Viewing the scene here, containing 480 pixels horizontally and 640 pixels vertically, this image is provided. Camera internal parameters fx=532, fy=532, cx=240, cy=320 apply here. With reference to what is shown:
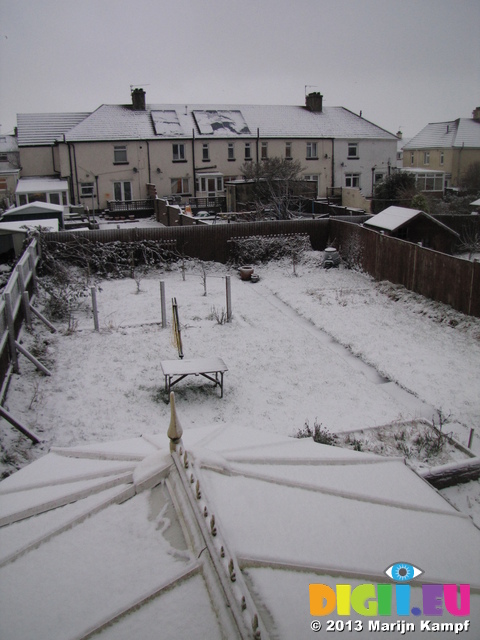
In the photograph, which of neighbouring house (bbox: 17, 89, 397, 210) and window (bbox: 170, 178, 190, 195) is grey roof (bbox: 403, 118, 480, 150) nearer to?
neighbouring house (bbox: 17, 89, 397, 210)

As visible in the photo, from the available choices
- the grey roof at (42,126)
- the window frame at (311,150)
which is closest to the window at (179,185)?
the grey roof at (42,126)

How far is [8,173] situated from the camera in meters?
41.2

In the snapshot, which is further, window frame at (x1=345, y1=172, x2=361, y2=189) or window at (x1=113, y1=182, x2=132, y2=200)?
window frame at (x1=345, y1=172, x2=361, y2=189)

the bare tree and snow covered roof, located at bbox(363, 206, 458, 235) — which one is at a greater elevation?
the bare tree

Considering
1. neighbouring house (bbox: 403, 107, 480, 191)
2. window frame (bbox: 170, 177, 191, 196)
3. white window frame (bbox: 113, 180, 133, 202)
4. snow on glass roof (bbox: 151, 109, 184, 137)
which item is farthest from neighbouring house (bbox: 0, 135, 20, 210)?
neighbouring house (bbox: 403, 107, 480, 191)

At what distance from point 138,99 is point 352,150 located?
641 inches

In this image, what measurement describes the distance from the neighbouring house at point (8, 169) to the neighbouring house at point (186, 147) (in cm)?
370

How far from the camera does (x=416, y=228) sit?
2058cm

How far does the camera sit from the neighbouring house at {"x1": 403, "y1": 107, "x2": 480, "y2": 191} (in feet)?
150

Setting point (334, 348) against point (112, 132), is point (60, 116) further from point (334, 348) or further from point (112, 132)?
point (334, 348)

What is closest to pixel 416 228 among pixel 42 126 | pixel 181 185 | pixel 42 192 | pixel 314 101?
pixel 181 185

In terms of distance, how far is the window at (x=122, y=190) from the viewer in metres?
35.6

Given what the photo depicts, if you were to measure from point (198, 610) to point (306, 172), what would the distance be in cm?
3943

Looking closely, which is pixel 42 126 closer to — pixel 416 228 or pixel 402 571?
pixel 416 228
